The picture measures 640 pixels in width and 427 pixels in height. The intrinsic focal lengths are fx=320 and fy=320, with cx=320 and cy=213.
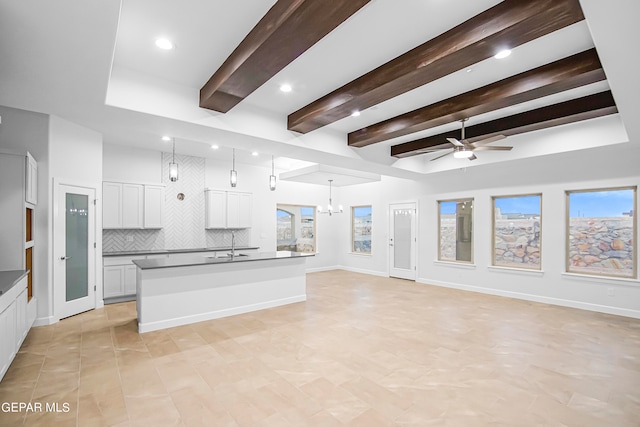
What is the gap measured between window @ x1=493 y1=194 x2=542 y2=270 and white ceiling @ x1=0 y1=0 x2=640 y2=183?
1868 mm

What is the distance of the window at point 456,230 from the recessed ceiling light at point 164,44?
255 inches

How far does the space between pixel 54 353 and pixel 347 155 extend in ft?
14.8

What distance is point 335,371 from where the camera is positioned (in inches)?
121

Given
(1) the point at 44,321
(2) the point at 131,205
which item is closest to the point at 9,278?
(1) the point at 44,321

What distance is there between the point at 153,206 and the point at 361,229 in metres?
5.73

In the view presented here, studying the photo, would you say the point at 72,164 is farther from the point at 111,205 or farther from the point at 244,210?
the point at 244,210

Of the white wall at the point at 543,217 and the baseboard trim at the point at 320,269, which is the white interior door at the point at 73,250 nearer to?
the baseboard trim at the point at 320,269

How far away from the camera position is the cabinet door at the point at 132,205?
20.0 feet

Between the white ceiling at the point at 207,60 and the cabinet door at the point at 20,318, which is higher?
the white ceiling at the point at 207,60

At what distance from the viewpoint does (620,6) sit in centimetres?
178

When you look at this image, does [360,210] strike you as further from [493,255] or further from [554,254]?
[554,254]

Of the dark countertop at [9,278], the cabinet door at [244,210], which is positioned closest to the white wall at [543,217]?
the cabinet door at [244,210]

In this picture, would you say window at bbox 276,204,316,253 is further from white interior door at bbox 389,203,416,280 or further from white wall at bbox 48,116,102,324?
white wall at bbox 48,116,102,324

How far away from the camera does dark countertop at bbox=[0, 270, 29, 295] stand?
8.91ft
